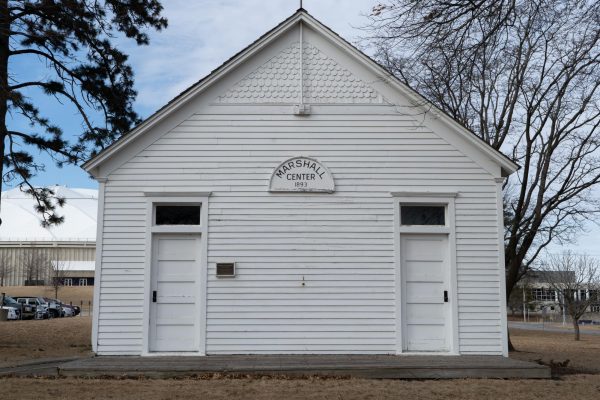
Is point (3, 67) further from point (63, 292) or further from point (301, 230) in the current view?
point (63, 292)

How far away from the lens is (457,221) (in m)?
11.8

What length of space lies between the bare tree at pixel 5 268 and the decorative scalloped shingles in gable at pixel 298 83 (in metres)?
71.9

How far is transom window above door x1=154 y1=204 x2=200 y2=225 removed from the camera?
11.8 meters

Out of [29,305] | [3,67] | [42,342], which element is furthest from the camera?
[29,305]

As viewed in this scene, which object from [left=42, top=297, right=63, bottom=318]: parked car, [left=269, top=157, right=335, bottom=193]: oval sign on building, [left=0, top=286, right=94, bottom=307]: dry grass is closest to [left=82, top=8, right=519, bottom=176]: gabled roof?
[left=269, top=157, right=335, bottom=193]: oval sign on building

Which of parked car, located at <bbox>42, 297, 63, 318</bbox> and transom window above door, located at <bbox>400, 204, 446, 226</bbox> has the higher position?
transom window above door, located at <bbox>400, 204, 446, 226</bbox>

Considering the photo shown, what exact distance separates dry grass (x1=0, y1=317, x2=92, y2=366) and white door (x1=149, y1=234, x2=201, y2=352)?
1.55 metres

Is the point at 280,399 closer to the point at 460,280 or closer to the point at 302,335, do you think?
the point at 302,335

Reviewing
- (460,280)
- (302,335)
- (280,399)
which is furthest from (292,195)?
(280,399)

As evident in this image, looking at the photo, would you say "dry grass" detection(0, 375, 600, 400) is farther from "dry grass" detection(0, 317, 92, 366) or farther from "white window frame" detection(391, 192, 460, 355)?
"dry grass" detection(0, 317, 92, 366)

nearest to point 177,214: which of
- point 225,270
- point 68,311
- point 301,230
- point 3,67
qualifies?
point 225,270

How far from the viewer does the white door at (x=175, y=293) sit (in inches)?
451

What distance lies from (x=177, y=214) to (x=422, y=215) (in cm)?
439

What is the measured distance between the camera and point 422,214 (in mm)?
11984
